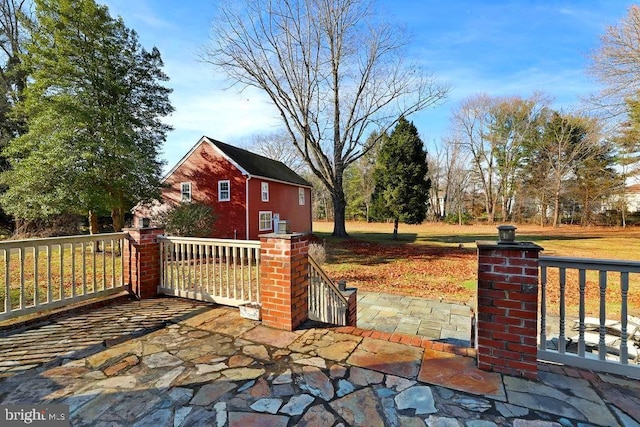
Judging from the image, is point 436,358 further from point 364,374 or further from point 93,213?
point 93,213

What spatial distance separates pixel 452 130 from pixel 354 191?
42.3 feet

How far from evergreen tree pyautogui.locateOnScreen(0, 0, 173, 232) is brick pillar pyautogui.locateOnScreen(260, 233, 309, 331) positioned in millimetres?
9886

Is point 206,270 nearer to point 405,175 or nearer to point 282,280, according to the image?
point 282,280

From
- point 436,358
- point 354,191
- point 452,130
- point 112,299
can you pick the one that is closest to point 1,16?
point 112,299

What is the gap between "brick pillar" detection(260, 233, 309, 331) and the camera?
3.21 metres

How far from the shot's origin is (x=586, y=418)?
73.6 inches

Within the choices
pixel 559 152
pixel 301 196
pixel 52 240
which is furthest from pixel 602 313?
pixel 559 152

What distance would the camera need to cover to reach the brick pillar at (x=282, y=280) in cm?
321

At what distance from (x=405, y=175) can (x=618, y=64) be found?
925 centimetres

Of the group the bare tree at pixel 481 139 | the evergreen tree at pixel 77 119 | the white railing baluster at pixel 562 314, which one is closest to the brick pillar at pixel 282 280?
the white railing baluster at pixel 562 314

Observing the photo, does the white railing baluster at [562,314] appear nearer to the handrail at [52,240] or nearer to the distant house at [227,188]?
the handrail at [52,240]

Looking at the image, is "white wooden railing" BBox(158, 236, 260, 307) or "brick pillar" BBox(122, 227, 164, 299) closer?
"white wooden railing" BBox(158, 236, 260, 307)

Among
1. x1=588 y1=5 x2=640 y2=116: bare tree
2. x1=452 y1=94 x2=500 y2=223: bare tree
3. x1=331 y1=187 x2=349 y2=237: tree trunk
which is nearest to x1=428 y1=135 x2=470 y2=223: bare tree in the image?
x1=452 y1=94 x2=500 y2=223: bare tree

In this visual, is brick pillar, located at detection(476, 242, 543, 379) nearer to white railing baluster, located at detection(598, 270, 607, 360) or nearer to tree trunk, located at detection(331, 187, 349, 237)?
white railing baluster, located at detection(598, 270, 607, 360)
